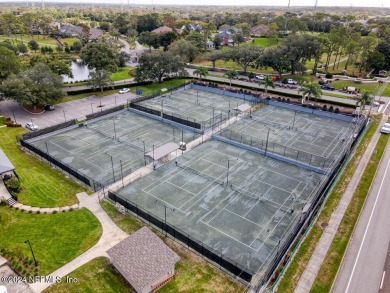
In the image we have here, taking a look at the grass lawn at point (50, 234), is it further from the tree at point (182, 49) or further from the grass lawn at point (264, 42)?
the grass lawn at point (264, 42)

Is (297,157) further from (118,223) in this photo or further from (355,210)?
(118,223)

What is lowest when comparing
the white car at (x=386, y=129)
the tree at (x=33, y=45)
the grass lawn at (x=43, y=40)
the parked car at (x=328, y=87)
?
the white car at (x=386, y=129)

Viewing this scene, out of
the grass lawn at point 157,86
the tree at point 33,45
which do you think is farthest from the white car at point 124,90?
the tree at point 33,45

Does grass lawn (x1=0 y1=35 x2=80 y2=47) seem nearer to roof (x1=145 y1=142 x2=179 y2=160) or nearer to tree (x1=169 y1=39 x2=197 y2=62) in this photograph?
tree (x1=169 y1=39 x2=197 y2=62)

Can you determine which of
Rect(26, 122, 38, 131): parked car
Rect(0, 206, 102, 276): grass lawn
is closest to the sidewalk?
Rect(0, 206, 102, 276): grass lawn

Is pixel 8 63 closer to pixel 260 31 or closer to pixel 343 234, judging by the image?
pixel 343 234

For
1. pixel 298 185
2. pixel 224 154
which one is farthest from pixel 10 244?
pixel 298 185
